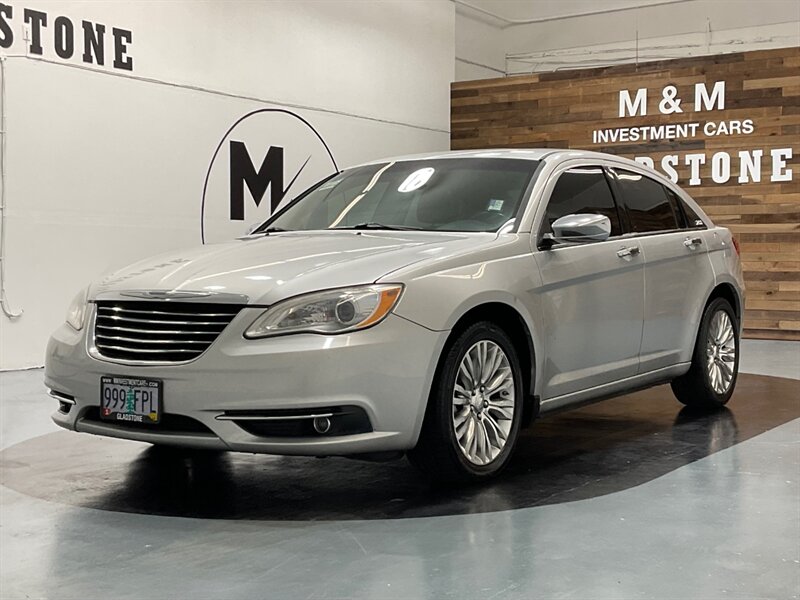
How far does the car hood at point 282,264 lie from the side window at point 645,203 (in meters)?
1.29

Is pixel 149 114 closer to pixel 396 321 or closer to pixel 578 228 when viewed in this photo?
pixel 578 228

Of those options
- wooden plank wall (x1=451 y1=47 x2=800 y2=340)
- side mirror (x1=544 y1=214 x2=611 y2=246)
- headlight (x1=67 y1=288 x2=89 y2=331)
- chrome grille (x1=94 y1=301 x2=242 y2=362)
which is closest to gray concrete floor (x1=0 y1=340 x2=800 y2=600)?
chrome grille (x1=94 y1=301 x2=242 y2=362)

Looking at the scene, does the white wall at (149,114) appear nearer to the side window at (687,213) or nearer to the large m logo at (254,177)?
the large m logo at (254,177)

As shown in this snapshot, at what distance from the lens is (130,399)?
3885 mm

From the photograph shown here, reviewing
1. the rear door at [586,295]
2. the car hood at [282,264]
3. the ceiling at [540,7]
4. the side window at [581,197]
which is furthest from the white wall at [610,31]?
the car hood at [282,264]

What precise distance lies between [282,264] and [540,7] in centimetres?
1493

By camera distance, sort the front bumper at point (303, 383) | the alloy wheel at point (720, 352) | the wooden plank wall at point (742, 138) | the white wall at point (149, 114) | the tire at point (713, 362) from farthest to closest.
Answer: the wooden plank wall at point (742, 138)
the white wall at point (149, 114)
the alloy wheel at point (720, 352)
the tire at point (713, 362)
the front bumper at point (303, 383)

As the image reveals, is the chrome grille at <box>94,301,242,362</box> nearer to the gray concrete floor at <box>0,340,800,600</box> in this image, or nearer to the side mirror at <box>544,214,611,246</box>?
the gray concrete floor at <box>0,340,800,600</box>

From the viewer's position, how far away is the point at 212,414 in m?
3.75

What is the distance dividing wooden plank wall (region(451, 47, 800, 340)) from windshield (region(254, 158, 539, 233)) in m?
7.18

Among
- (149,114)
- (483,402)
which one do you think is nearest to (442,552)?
(483,402)

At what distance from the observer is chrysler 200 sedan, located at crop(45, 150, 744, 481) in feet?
12.3

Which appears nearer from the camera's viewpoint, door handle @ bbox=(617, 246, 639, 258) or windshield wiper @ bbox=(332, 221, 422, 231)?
windshield wiper @ bbox=(332, 221, 422, 231)

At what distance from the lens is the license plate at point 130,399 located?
3812mm
